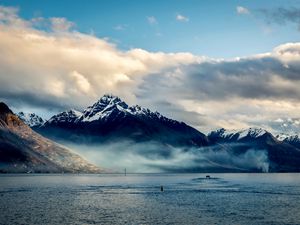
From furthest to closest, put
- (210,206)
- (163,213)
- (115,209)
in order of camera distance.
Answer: (210,206) → (115,209) → (163,213)

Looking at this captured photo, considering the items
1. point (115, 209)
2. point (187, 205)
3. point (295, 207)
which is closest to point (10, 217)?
point (115, 209)

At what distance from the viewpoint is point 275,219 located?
11794cm

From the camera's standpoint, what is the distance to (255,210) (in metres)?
140

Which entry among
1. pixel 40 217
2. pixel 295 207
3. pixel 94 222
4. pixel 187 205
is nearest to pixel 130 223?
pixel 94 222

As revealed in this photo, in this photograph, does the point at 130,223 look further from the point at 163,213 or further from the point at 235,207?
the point at 235,207

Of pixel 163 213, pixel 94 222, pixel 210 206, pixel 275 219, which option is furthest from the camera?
pixel 210 206

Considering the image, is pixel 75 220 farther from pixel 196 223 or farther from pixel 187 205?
pixel 187 205

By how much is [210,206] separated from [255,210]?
17.9 meters

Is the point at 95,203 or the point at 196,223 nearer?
the point at 196,223

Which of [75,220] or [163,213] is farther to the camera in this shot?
[163,213]

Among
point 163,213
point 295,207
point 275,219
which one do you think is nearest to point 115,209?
point 163,213

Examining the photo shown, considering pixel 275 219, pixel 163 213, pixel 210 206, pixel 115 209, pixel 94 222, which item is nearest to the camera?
pixel 94 222

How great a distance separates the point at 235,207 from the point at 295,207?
66.3 feet

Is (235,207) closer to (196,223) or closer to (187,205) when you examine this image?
(187,205)
